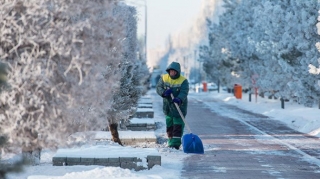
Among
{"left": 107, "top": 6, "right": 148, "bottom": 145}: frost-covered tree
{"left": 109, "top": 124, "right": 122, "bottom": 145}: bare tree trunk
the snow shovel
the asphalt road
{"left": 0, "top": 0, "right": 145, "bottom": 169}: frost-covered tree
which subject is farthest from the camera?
{"left": 109, "top": 124, "right": 122, "bottom": 145}: bare tree trunk

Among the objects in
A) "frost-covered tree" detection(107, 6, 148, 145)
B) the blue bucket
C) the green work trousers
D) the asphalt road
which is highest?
"frost-covered tree" detection(107, 6, 148, 145)

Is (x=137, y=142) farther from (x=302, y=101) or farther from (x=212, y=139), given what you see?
(x=302, y=101)

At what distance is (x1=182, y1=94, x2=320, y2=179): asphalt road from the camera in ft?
41.1

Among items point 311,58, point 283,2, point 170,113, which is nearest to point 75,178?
point 170,113

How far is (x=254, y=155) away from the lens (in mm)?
15508

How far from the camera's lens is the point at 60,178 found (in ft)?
34.6

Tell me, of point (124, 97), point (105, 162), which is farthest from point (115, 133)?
point (105, 162)

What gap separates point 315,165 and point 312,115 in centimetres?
1538

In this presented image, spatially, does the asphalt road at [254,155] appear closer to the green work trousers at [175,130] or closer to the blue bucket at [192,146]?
the blue bucket at [192,146]

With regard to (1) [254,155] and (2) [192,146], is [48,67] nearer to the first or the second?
(2) [192,146]

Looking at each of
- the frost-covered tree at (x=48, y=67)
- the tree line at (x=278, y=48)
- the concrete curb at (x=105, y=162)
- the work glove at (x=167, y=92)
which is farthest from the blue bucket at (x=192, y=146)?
the tree line at (x=278, y=48)

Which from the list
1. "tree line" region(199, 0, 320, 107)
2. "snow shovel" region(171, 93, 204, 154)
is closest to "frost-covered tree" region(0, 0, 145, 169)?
"snow shovel" region(171, 93, 204, 154)

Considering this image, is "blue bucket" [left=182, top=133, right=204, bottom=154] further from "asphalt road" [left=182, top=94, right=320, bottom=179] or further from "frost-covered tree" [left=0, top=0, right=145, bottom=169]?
"frost-covered tree" [left=0, top=0, right=145, bottom=169]

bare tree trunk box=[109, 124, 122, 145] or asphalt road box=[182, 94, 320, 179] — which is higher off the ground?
bare tree trunk box=[109, 124, 122, 145]
